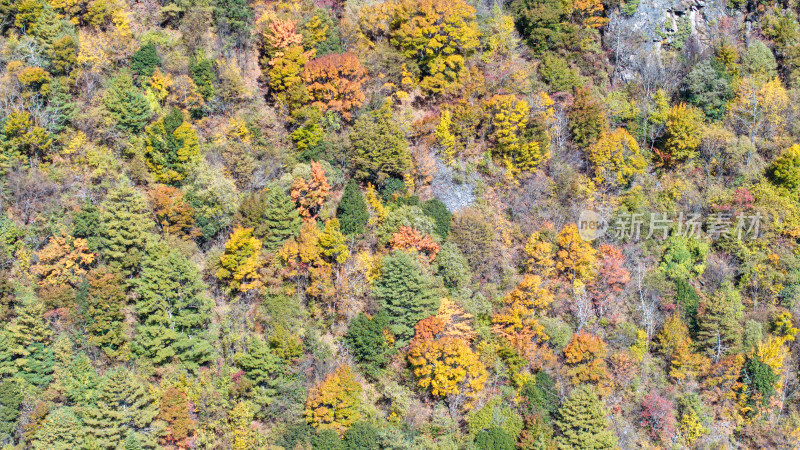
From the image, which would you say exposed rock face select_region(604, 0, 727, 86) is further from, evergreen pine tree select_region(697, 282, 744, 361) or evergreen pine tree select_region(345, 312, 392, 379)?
evergreen pine tree select_region(345, 312, 392, 379)

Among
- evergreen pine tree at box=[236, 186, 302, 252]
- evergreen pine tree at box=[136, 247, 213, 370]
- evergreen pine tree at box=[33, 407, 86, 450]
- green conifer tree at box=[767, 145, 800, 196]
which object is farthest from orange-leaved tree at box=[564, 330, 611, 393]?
evergreen pine tree at box=[33, 407, 86, 450]

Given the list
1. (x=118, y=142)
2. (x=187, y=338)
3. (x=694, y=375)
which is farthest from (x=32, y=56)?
(x=694, y=375)

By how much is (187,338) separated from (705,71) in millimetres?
53910

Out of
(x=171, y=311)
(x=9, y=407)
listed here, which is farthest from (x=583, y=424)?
(x=9, y=407)

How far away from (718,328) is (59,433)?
5043cm

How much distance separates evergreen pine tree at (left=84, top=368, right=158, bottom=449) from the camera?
6138 cm

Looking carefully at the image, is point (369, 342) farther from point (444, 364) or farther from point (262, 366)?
point (262, 366)

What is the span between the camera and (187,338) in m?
66.1

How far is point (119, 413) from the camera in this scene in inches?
2422

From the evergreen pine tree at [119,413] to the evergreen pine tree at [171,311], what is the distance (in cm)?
345

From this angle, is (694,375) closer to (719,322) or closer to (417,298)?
(719,322)

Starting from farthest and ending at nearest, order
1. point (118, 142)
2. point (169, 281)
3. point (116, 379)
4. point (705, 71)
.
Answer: point (705, 71) → point (118, 142) → point (169, 281) → point (116, 379)

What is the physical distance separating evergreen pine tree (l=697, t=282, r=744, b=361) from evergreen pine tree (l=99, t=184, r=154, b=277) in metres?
44.4

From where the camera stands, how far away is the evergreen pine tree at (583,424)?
68.9 meters
